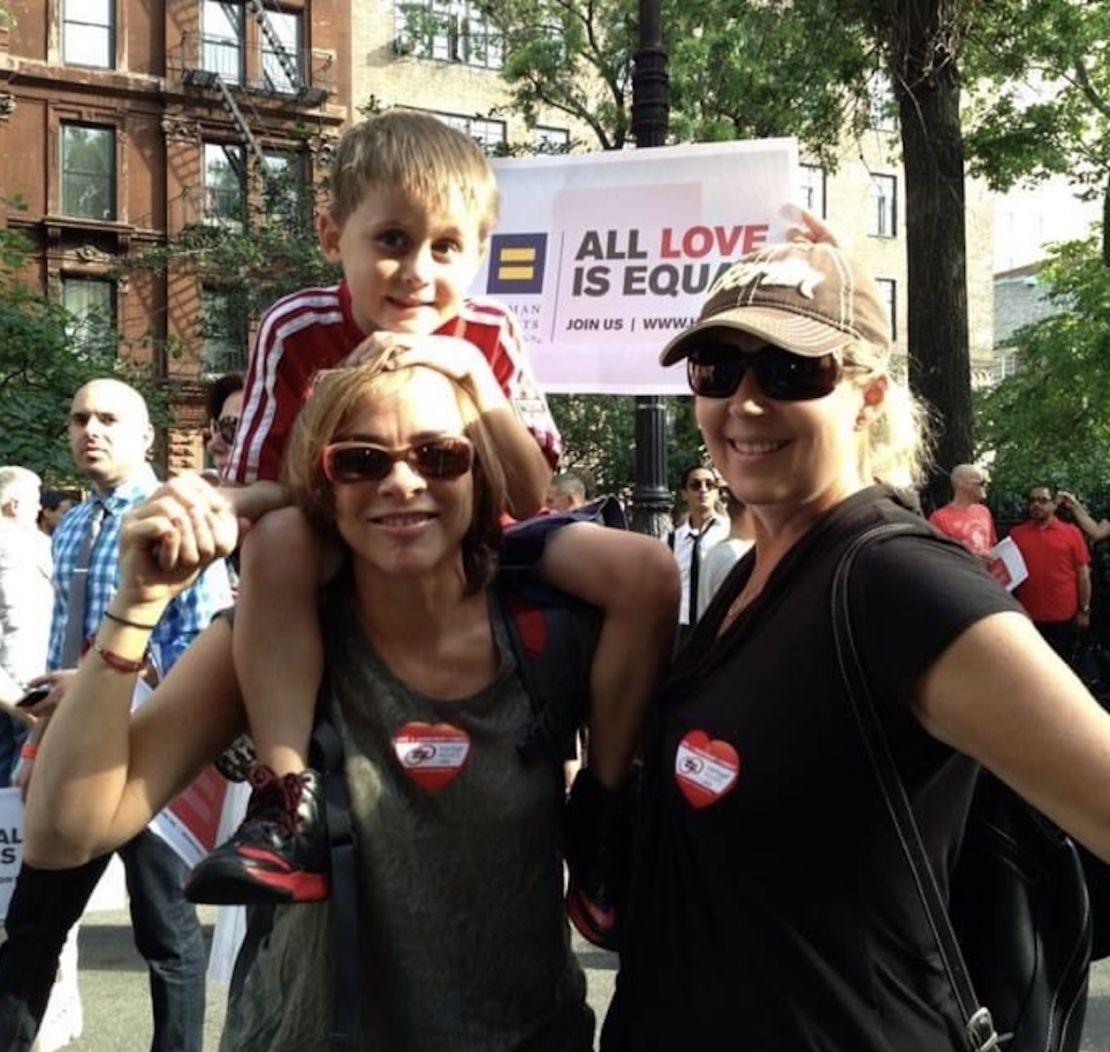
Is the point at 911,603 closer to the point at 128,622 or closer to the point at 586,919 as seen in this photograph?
the point at 586,919

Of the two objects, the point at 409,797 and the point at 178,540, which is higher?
the point at 178,540

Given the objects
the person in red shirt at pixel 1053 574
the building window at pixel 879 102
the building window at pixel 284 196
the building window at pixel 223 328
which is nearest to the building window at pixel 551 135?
the building window at pixel 284 196

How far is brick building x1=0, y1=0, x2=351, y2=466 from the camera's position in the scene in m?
29.1

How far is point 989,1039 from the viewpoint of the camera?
60.7 inches

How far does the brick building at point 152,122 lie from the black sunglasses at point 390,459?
92.1 feet

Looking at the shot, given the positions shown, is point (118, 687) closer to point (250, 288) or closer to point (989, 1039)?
point (989, 1039)

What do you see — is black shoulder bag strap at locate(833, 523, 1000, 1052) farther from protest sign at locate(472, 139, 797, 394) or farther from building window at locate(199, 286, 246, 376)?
building window at locate(199, 286, 246, 376)

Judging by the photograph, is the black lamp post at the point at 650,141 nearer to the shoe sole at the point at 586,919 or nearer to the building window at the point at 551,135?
the shoe sole at the point at 586,919

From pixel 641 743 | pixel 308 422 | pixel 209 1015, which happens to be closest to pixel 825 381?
pixel 641 743

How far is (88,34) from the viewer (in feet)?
96.9

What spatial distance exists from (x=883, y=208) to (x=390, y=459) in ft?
126

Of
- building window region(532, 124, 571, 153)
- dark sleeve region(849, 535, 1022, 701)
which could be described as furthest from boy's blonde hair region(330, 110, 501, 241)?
building window region(532, 124, 571, 153)

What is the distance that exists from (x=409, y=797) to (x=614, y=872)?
0.35 m

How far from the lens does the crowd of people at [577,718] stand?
1495 millimetres
